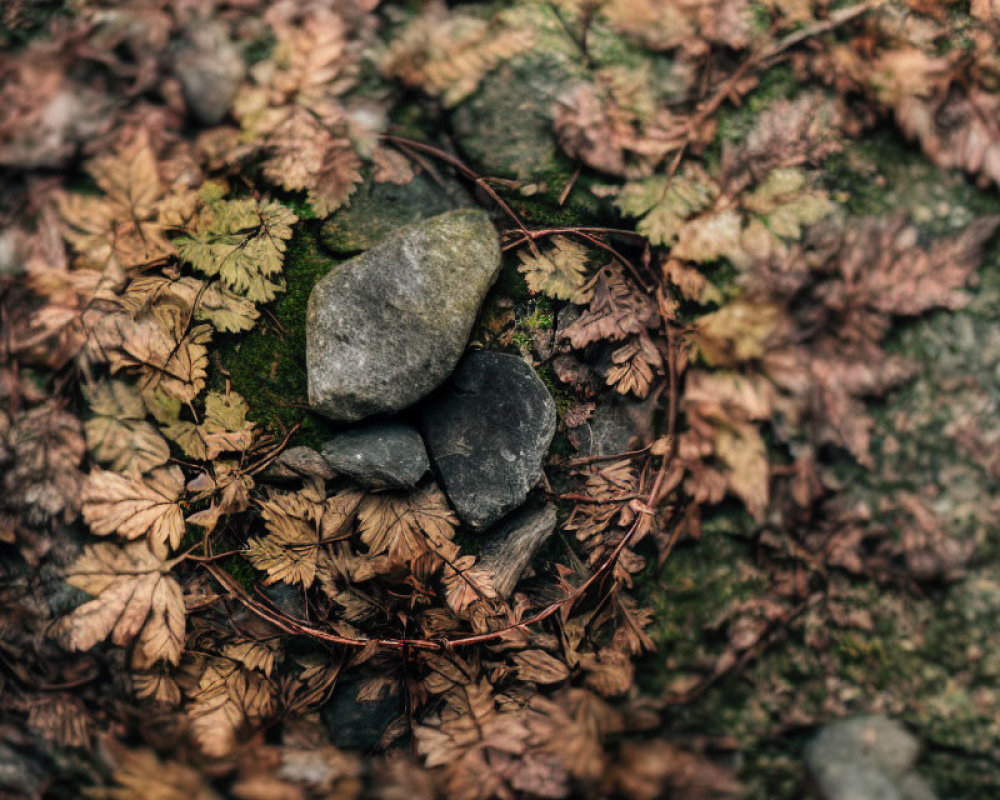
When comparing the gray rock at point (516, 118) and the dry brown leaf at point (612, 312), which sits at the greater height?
the gray rock at point (516, 118)

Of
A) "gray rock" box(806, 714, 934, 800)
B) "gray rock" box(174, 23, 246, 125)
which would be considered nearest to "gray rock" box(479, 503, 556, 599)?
"gray rock" box(806, 714, 934, 800)

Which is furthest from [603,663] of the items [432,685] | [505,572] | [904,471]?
[904,471]

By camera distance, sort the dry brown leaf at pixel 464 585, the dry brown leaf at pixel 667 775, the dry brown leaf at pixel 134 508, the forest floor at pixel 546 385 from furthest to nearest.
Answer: the dry brown leaf at pixel 464 585 < the dry brown leaf at pixel 134 508 < the forest floor at pixel 546 385 < the dry brown leaf at pixel 667 775

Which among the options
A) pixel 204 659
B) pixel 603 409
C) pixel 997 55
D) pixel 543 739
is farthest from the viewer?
pixel 603 409

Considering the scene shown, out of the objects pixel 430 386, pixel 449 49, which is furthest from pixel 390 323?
pixel 449 49

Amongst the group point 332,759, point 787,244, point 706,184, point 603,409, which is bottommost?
point 332,759

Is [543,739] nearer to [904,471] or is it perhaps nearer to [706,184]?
[904,471]

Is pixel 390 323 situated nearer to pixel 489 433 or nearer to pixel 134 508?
pixel 489 433

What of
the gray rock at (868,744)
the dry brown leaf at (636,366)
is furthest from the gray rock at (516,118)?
the gray rock at (868,744)

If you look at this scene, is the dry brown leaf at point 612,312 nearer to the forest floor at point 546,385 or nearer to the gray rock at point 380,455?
the forest floor at point 546,385
